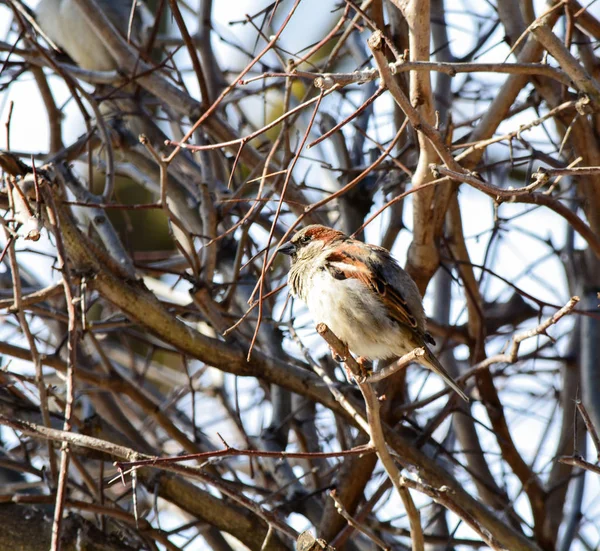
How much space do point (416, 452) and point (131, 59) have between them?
2.67 metres

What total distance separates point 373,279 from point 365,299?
3.7 inches

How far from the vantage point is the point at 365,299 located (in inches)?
132

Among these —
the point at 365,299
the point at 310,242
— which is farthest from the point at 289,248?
the point at 365,299

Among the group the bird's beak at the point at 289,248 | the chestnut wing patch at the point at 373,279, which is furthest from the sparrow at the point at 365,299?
the bird's beak at the point at 289,248

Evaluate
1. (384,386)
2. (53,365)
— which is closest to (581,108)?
(384,386)

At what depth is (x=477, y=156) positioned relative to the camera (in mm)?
3510

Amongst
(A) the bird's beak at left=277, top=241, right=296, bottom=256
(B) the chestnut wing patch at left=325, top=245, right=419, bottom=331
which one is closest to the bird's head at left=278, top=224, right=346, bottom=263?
(A) the bird's beak at left=277, top=241, right=296, bottom=256

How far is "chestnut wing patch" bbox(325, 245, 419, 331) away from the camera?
3.33 m

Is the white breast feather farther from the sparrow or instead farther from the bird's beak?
the bird's beak

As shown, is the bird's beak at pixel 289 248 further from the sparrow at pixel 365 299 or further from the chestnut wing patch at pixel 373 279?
the chestnut wing patch at pixel 373 279

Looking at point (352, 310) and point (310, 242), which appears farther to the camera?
point (310, 242)

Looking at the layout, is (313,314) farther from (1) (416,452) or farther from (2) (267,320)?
(1) (416,452)

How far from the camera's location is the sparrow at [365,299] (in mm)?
3332

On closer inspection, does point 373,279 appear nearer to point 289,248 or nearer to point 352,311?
point 352,311
